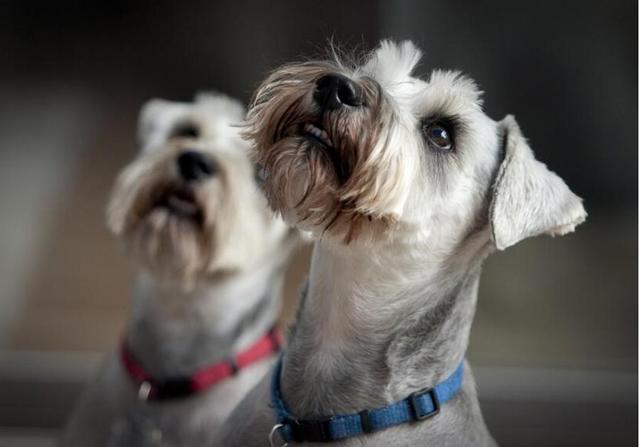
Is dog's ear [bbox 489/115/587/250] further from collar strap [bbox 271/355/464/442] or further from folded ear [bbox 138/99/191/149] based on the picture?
folded ear [bbox 138/99/191/149]

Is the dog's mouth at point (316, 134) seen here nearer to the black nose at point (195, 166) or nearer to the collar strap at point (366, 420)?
the collar strap at point (366, 420)

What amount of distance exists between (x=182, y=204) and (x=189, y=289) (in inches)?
6.7

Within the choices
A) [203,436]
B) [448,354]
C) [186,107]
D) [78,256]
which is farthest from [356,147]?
[78,256]

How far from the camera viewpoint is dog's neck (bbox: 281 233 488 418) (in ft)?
3.89

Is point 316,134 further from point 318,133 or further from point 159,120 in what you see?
point 159,120

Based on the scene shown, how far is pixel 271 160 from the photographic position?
1.09 metres

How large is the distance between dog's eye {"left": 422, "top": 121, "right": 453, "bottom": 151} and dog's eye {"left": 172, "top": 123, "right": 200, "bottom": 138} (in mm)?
790

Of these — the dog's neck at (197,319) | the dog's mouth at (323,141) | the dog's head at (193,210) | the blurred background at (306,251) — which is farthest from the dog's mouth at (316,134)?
the dog's neck at (197,319)

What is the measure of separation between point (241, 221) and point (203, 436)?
426mm

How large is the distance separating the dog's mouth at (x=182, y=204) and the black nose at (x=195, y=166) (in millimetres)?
29

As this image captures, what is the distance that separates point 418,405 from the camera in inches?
45.7

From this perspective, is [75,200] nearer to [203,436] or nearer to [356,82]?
[203,436]

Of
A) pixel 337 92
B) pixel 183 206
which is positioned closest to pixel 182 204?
pixel 183 206

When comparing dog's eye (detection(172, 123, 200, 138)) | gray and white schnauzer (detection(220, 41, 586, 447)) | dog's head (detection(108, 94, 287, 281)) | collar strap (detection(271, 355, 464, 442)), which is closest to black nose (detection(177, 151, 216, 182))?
dog's head (detection(108, 94, 287, 281))
